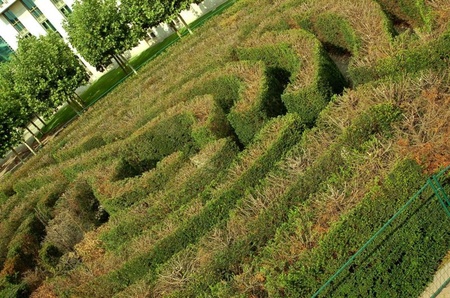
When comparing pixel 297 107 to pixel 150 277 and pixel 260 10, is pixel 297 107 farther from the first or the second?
pixel 260 10

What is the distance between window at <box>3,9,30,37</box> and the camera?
7188 centimetres

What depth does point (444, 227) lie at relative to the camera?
1230cm

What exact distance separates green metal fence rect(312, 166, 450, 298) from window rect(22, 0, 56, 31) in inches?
2771

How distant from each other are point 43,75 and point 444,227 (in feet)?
154

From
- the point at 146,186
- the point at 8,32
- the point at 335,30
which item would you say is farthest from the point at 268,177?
the point at 8,32

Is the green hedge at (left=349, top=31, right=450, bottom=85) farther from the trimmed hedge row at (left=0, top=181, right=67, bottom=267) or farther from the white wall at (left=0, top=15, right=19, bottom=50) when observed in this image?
the white wall at (left=0, top=15, right=19, bottom=50)

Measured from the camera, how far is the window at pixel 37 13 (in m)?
71.6

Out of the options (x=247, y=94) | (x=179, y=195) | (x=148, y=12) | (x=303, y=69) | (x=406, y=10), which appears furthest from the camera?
(x=148, y=12)

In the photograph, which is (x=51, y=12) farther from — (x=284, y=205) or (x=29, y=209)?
(x=284, y=205)

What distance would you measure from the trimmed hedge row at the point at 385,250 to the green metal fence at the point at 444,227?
121 millimetres

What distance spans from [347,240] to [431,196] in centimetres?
244

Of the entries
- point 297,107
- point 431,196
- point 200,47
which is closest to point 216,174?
point 297,107

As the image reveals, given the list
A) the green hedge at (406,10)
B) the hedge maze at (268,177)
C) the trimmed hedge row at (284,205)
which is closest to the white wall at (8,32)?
the hedge maze at (268,177)

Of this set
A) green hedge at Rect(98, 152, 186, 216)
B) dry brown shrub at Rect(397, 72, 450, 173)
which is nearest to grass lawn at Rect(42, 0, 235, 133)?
green hedge at Rect(98, 152, 186, 216)
